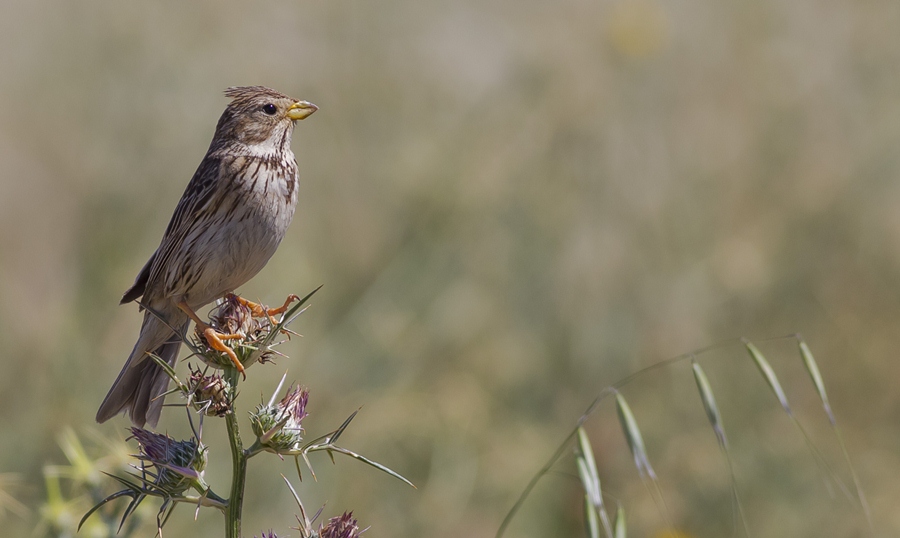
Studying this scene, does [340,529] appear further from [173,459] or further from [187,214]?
[187,214]

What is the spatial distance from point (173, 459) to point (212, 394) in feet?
0.62

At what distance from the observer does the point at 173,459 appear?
7.61 ft

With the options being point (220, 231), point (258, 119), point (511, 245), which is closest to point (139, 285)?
point (220, 231)

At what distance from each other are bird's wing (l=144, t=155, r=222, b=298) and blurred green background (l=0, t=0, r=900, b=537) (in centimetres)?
169

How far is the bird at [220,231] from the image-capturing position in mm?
3418

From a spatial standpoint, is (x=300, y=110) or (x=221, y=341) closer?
(x=221, y=341)

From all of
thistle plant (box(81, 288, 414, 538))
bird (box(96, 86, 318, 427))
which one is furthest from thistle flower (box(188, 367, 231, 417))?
bird (box(96, 86, 318, 427))

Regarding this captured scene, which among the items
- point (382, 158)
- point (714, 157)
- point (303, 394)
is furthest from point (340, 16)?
point (303, 394)

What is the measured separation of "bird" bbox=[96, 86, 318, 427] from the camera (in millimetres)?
3418

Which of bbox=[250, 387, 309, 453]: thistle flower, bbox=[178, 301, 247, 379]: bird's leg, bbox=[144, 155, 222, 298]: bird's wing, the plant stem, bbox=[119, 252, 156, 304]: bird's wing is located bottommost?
the plant stem

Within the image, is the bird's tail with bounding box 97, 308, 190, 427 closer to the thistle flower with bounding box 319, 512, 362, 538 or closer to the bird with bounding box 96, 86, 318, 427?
the bird with bounding box 96, 86, 318, 427

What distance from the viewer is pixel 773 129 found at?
7.39 meters

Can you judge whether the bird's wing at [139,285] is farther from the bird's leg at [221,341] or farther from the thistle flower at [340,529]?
the thistle flower at [340,529]

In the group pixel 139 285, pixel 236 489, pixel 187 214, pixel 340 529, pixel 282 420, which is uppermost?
pixel 187 214
